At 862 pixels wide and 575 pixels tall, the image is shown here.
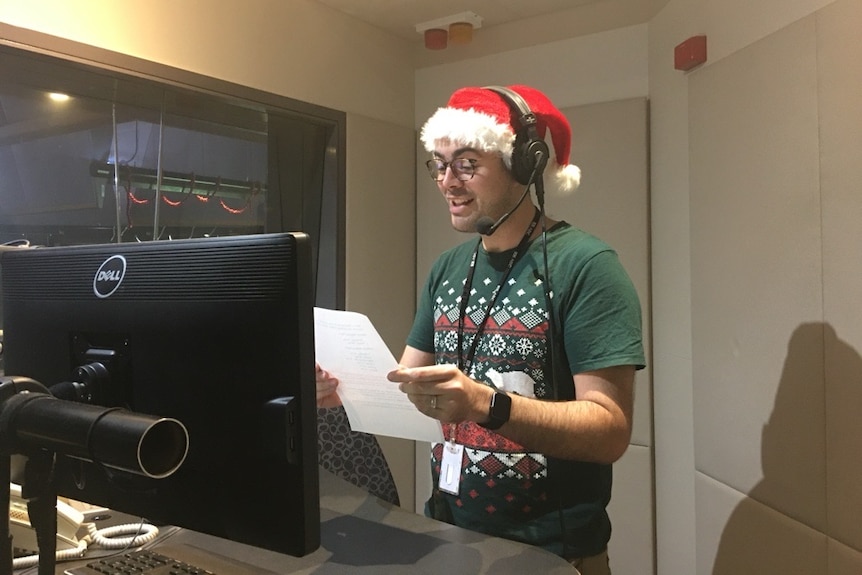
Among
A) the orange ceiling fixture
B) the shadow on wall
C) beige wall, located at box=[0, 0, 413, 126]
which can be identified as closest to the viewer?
the shadow on wall

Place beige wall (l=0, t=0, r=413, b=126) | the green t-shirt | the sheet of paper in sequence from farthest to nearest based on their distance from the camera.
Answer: beige wall (l=0, t=0, r=413, b=126) → the green t-shirt → the sheet of paper

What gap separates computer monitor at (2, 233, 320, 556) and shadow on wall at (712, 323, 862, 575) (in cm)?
149

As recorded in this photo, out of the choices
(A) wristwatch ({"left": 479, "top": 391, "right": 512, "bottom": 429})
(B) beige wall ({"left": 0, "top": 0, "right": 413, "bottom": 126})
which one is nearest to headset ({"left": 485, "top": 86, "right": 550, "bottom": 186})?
(A) wristwatch ({"left": 479, "top": 391, "right": 512, "bottom": 429})

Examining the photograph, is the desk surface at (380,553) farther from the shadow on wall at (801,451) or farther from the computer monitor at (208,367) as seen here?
the shadow on wall at (801,451)

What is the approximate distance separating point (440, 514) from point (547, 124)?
0.97m

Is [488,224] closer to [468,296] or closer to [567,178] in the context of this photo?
[468,296]

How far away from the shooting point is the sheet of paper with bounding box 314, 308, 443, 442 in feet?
3.60

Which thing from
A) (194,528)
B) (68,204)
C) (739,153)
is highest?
(739,153)

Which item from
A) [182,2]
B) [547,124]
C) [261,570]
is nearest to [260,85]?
[182,2]

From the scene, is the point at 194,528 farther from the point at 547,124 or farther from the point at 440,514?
the point at 547,124

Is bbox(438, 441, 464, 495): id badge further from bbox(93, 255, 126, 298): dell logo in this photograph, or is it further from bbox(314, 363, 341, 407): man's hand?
bbox(93, 255, 126, 298): dell logo

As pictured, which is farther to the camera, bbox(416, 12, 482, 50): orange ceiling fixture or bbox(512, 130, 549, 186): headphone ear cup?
bbox(416, 12, 482, 50): orange ceiling fixture

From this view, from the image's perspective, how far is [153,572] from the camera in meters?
0.99

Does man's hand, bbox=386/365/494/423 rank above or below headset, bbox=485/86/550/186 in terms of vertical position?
below
